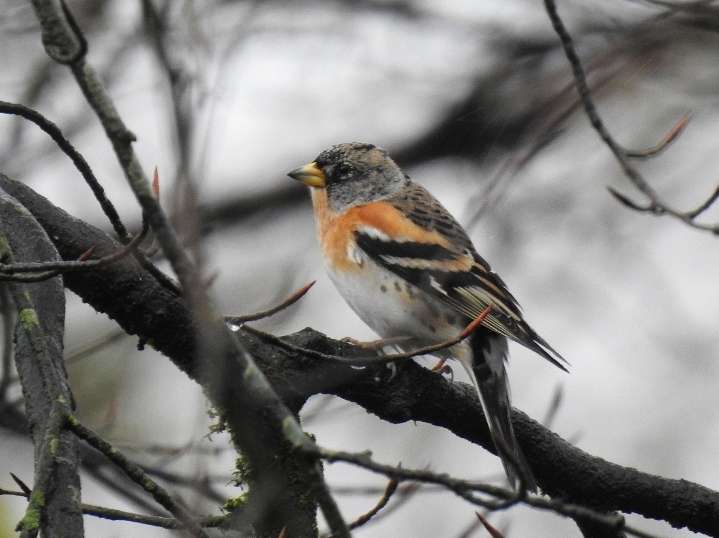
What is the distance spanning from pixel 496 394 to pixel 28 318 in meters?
1.86

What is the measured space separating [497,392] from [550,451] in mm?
326

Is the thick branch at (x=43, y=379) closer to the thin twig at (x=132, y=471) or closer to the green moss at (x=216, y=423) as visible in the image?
the thin twig at (x=132, y=471)

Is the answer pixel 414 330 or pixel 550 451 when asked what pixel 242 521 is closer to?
pixel 550 451

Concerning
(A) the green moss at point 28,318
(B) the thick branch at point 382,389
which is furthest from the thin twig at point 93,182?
(B) the thick branch at point 382,389

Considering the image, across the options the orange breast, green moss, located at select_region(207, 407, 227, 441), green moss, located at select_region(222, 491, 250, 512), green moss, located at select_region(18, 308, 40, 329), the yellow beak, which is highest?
the yellow beak

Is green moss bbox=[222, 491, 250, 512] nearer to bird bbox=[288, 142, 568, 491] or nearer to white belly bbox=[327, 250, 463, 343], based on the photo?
bird bbox=[288, 142, 568, 491]

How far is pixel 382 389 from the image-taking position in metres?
3.73

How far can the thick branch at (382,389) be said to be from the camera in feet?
11.3

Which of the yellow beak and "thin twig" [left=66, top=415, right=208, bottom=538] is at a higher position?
the yellow beak

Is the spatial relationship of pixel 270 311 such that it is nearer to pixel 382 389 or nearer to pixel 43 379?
pixel 43 379

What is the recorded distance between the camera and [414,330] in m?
4.88

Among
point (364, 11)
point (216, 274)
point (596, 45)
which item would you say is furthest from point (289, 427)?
point (364, 11)

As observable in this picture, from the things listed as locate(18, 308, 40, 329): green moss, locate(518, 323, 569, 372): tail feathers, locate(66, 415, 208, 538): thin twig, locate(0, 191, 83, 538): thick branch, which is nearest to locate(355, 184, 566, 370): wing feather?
locate(518, 323, 569, 372): tail feathers

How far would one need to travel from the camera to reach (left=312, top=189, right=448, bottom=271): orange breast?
205 inches
